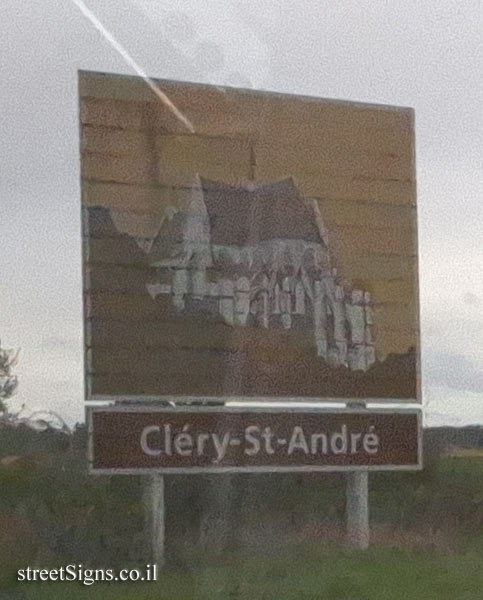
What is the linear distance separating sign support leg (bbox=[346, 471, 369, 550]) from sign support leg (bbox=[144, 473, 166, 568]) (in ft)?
2.12

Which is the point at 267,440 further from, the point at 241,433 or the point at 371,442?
the point at 371,442

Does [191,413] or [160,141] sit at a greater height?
[160,141]

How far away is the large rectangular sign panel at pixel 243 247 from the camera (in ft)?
16.0

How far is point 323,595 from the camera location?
471 cm

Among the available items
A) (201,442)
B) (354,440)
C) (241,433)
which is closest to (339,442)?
(354,440)

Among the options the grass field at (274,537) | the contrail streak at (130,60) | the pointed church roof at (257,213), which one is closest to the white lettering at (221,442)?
the grass field at (274,537)

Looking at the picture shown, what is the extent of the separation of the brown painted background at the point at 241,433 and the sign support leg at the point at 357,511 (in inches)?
3.9

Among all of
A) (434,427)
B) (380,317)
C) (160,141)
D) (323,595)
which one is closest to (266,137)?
(160,141)

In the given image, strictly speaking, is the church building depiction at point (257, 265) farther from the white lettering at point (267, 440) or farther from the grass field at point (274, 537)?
the grass field at point (274, 537)

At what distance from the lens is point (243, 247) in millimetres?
5000

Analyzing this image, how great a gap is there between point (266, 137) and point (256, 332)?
696 mm

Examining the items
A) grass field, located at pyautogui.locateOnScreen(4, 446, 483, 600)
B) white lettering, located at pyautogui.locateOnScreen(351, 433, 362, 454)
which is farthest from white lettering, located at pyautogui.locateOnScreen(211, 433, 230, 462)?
white lettering, located at pyautogui.locateOnScreen(351, 433, 362, 454)

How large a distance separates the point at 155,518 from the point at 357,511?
73 centimetres

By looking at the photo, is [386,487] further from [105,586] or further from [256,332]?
[105,586]
